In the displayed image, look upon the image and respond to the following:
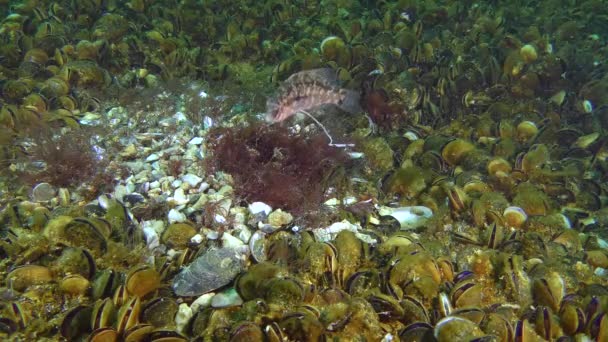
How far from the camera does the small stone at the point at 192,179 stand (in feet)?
11.9

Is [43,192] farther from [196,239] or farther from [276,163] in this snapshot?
[276,163]

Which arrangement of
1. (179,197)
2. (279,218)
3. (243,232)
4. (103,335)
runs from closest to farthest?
(103,335) → (243,232) → (279,218) → (179,197)

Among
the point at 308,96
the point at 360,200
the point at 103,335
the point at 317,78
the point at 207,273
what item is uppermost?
the point at 317,78

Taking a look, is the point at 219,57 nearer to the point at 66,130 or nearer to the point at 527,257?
the point at 66,130

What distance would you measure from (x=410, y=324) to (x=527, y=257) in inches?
50.2

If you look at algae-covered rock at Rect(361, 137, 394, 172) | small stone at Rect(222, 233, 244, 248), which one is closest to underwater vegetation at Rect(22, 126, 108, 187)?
small stone at Rect(222, 233, 244, 248)

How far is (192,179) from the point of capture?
367 cm

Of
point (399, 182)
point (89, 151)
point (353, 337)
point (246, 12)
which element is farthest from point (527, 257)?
point (246, 12)

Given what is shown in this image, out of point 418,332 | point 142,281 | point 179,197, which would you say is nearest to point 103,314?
point 142,281

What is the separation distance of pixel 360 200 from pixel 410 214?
17.9 inches

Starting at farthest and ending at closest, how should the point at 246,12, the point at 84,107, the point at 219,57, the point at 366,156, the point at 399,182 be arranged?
the point at 246,12 → the point at 219,57 → the point at 84,107 → the point at 366,156 → the point at 399,182

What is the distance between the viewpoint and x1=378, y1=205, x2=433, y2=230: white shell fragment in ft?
11.3

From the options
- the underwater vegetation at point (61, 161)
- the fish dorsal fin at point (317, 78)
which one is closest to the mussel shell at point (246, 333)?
the underwater vegetation at point (61, 161)

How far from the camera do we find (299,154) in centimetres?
384
